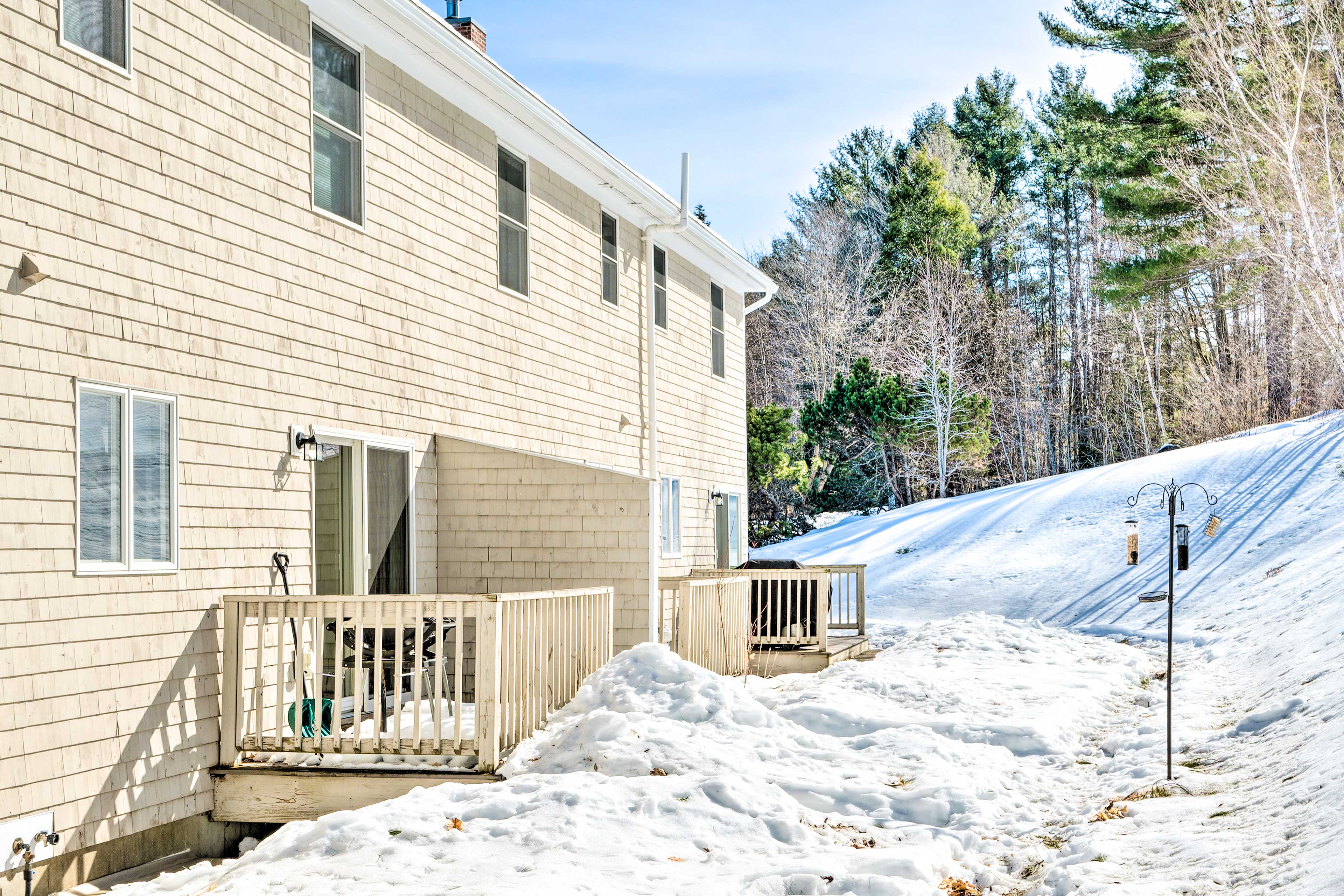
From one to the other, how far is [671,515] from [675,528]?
0.26 metres

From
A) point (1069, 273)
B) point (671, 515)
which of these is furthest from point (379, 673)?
point (1069, 273)

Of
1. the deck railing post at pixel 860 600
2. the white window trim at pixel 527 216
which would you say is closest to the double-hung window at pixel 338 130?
the white window trim at pixel 527 216

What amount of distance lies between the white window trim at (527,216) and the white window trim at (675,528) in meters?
3.72

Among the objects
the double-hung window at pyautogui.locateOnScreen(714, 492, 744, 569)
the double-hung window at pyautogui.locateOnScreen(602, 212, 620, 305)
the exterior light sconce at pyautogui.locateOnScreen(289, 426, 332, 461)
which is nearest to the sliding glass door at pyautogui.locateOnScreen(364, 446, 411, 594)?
the exterior light sconce at pyautogui.locateOnScreen(289, 426, 332, 461)

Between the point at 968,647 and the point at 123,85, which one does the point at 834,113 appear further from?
the point at 123,85

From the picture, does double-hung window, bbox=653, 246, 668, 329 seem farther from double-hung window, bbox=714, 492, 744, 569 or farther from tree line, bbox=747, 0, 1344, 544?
tree line, bbox=747, 0, 1344, 544

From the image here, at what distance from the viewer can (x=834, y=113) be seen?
42.3 m

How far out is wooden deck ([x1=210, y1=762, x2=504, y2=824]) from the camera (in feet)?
20.8

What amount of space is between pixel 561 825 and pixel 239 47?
5084mm

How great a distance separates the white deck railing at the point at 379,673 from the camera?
646cm

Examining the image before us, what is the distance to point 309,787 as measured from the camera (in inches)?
252

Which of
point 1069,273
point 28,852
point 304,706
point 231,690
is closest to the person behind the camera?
point 28,852

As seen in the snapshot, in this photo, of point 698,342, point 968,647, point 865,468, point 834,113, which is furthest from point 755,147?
point 968,647

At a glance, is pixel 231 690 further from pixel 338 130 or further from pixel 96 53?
pixel 338 130
